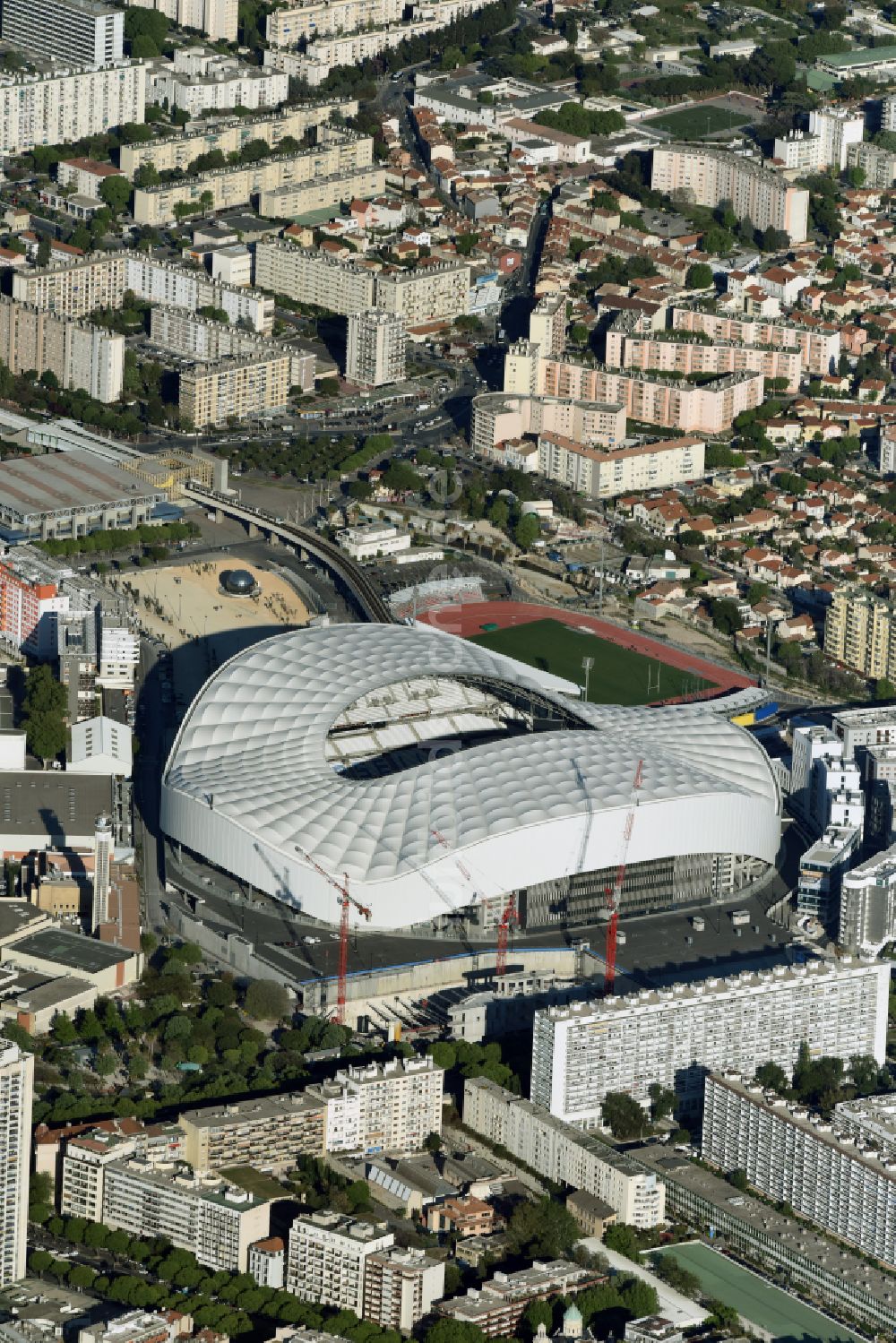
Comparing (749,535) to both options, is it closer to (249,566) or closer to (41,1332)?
(249,566)

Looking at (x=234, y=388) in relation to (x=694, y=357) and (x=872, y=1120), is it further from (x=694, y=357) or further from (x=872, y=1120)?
(x=872, y=1120)

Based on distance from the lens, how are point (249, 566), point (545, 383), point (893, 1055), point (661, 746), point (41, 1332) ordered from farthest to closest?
point (545, 383) < point (249, 566) < point (661, 746) < point (893, 1055) < point (41, 1332)

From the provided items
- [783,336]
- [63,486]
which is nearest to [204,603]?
[63,486]

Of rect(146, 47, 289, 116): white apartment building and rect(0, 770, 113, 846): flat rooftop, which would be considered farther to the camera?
rect(146, 47, 289, 116): white apartment building

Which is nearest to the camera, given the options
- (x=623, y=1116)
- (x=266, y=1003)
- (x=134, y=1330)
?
(x=134, y=1330)

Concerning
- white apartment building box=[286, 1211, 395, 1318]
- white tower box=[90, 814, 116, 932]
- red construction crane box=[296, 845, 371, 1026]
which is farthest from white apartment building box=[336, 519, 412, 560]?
white apartment building box=[286, 1211, 395, 1318]

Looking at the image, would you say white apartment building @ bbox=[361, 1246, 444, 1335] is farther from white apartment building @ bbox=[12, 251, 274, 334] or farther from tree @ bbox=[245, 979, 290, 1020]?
white apartment building @ bbox=[12, 251, 274, 334]

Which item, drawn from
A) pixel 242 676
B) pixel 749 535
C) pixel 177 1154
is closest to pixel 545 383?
pixel 749 535
